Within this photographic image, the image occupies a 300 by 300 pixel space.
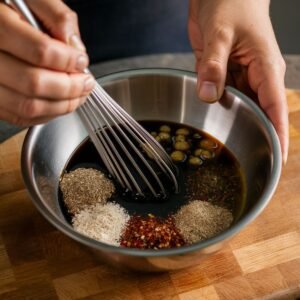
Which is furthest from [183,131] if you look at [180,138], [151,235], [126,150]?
[151,235]

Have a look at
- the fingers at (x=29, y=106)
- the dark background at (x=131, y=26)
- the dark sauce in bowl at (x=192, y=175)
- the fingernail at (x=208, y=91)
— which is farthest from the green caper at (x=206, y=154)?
the dark background at (x=131, y=26)

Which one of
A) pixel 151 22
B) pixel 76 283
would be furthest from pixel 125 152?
pixel 151 22

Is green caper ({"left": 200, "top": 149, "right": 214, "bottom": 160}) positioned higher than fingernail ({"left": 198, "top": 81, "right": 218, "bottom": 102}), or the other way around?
fingernail ({"left": 198, "top": 81, "right": 218, "bottom": 102})

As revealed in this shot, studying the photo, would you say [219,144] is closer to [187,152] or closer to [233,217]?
[187,152]

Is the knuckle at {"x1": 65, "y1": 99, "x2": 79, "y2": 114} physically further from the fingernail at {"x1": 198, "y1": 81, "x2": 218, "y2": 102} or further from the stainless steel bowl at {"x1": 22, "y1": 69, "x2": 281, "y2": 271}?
the fingernail at {"x1": 198, "y1": 81, "x2": 218, "y2": 102}

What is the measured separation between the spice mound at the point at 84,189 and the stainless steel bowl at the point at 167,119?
0.8 inches

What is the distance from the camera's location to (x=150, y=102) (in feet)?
3.34

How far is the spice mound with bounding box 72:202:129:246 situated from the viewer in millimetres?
Result: 789

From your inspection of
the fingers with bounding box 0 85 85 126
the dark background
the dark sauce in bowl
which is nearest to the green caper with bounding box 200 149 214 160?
the dark sauce in bowl

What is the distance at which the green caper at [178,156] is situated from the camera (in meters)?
0.93

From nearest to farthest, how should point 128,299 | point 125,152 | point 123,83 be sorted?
point 128,299 < point 125,152 < point 123,83

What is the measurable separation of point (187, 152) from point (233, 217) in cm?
16

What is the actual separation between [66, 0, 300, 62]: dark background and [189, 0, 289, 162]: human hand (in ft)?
1.24

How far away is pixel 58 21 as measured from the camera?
672 mm
